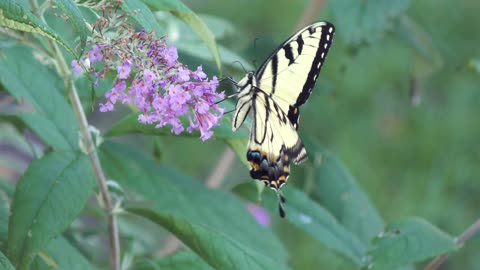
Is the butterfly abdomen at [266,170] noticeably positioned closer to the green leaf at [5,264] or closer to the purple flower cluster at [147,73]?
the purple flower cluster at [147,73]

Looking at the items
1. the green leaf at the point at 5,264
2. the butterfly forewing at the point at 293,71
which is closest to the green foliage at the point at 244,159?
the green leaf at the point at 5,264

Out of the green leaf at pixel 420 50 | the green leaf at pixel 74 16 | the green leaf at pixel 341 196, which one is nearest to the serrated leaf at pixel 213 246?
the green leaf at pixel 74 16

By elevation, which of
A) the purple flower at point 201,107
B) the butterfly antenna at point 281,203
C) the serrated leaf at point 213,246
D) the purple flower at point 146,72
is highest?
the purple flower at point 146,72

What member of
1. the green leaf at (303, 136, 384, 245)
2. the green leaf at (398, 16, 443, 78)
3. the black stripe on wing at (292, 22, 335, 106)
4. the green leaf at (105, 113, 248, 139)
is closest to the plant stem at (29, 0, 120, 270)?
the green leaf at (105, 113, 248, 139)

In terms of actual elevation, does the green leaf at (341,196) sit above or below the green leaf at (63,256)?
below

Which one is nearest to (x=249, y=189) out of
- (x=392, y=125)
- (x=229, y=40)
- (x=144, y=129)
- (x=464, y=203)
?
(x=144, y=129)

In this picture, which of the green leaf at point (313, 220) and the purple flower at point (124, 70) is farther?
the green leaf at point (313, 220)

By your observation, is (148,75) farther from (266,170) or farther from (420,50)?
(420,50)

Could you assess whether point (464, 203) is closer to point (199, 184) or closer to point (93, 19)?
point (199, 184)

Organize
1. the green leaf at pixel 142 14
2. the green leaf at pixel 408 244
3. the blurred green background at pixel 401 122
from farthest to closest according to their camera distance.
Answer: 1. the blurred green background at pixel 401 122
2. the green leaf at pixel 408 244
3. the green leaf at pixel 142 14

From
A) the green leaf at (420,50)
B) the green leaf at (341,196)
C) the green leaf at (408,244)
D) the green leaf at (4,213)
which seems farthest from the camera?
the green leaf at (420,50)
